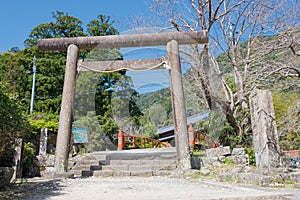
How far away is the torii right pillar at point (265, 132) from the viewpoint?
18.5ft

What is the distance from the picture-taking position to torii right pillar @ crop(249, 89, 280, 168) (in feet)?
18.5

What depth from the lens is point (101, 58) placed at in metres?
7.87

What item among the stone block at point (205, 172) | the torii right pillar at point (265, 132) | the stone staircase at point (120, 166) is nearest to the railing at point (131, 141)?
the stone staircase at point (120, 166)

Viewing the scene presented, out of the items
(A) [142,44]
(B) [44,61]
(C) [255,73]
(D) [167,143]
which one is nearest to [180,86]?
(A) [142,44]

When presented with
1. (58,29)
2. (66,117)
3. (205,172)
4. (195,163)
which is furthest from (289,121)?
(58,29)

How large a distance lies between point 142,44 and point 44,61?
1563 cm

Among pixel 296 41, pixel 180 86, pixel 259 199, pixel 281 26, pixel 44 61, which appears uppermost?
pixel 44 61

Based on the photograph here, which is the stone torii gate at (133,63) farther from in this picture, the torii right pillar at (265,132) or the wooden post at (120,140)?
the wooden post at (120,140)

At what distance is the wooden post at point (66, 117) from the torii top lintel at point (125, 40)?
0.77 feet

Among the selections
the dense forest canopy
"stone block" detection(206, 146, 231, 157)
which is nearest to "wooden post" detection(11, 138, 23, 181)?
the dense forest canopy

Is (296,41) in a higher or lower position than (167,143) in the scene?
higher

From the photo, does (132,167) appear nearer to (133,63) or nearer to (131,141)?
(133,63)

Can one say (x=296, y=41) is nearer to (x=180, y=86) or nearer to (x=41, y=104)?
(x=180, y=86)

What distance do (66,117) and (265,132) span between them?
4.53 metres
